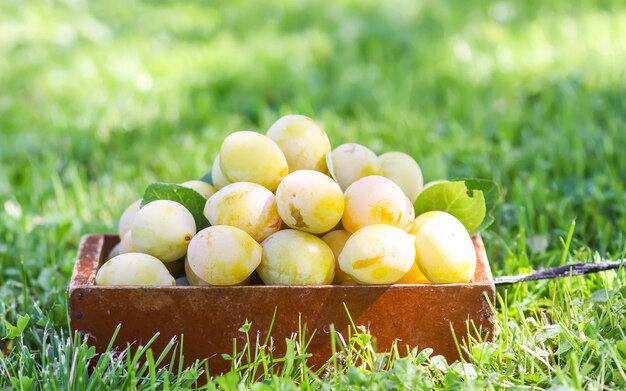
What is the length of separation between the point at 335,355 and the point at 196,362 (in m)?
0.25

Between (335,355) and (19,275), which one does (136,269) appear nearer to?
(335,355)

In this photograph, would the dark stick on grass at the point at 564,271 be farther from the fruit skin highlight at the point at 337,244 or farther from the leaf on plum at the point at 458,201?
the fruit skin highlight at the point at 337,244

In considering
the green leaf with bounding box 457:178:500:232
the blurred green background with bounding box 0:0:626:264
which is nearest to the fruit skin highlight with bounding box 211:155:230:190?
→ the green leaf with bounding box 457:178:500:232

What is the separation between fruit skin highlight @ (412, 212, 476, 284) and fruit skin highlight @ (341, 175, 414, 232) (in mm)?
57

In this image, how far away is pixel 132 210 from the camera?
1712mm

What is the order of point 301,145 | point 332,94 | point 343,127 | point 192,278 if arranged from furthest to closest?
point 332,94 → point 343,127 → point 301,145 → point 192,278

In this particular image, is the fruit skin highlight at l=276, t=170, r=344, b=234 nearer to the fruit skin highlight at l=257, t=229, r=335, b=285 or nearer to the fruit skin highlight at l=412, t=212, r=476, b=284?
the fruit skin highlight at l=257, t=229, r=335, b=285

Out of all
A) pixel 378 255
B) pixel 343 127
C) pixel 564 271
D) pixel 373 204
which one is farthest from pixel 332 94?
pixel 378 255

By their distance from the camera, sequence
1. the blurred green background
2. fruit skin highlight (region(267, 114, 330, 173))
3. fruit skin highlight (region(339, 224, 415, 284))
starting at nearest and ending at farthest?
fruit skin highlight (region(339, 224, 415, 284)) < fruit skin highlight (region(267, 114, 330, 173)) < the blurred green background

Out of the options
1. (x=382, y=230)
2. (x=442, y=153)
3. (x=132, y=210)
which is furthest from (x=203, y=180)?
(x=442, y=153)

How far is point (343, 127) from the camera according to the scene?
2980 mm

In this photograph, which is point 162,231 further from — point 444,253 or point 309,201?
point 444,253

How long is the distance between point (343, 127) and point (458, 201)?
4.44 feet

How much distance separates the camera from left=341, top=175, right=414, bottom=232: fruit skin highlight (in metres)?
1.49
